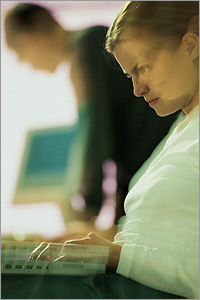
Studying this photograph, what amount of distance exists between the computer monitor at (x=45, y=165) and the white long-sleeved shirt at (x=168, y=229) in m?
0.20

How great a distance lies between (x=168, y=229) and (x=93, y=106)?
1.22ft

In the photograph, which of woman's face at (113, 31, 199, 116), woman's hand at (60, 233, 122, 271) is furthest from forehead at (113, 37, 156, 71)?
woman's hand at (60, 233, 122, 271)

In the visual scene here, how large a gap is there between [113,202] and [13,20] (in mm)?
560

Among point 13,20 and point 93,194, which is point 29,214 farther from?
point 13,20

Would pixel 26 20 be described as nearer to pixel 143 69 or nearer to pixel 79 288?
pixel 143 69

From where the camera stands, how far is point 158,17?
35.7 inches

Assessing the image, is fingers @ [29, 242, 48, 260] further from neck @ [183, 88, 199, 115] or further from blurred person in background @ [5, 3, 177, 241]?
neck @ [183, 88, 199, 115]

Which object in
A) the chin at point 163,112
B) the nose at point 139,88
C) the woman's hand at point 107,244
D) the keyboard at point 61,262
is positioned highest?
the nose at point 139,88

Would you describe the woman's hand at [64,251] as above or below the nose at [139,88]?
below

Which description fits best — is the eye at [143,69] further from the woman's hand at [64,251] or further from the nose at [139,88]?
the woman's hand at [64,251]

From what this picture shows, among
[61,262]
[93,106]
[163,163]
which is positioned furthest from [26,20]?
[61,262]

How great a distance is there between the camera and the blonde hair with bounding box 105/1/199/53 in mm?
895

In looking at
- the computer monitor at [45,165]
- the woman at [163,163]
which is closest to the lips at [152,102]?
the woman at [163,163]

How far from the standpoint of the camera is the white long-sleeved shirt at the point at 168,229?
777 millimetres
